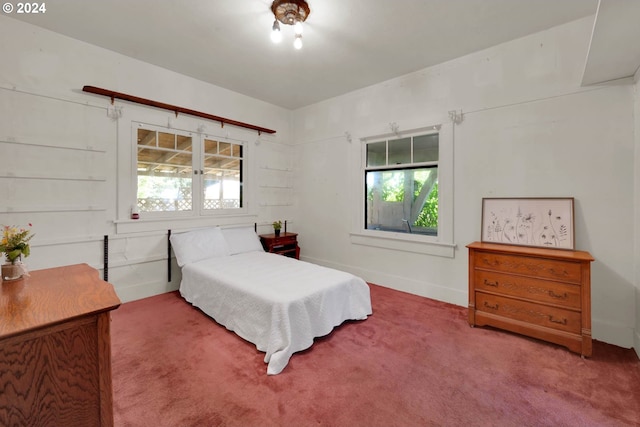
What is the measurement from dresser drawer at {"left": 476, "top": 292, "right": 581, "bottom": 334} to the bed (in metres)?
1.11

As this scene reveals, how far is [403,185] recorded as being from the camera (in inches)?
148

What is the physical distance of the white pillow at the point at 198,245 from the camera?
11.0 feet

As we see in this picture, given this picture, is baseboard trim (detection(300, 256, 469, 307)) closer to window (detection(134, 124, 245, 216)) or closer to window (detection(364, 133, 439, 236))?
window (detection(364, 133, 439, 236))

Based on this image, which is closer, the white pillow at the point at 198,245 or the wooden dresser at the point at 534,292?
the wooden dresser at the point at 534,292

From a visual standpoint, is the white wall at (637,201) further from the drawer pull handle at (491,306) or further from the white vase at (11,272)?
the white vase at (11,272)

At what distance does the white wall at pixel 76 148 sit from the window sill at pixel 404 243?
2364 millimetres

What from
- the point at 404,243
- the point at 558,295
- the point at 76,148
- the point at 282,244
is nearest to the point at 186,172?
the point at 76,148

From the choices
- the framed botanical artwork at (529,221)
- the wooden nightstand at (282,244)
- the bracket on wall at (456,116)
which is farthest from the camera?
the wooden nightstand at (282,244)

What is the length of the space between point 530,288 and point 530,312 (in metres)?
0.21

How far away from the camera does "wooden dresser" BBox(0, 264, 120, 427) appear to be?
106 cm

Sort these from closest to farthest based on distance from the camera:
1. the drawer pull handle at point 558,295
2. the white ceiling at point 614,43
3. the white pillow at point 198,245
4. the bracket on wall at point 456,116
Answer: the white ceiling at point 614,43 → the drawer pull handle at point 558,295 → the bracket on wall at point 456,116 → the white pillow at point 198,245

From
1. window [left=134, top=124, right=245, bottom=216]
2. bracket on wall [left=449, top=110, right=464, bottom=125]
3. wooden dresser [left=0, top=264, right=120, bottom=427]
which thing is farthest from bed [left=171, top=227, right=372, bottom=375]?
bracket on wall [left=449, top=110, right=464, bottom=125]

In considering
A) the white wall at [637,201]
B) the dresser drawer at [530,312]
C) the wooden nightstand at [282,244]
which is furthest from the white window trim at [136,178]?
the white wall at [637,201]

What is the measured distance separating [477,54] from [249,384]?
3.79 meters
